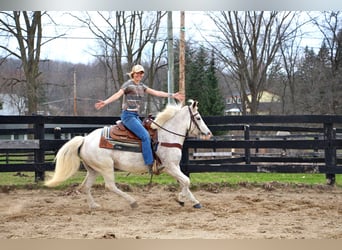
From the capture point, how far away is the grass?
567 centimetres

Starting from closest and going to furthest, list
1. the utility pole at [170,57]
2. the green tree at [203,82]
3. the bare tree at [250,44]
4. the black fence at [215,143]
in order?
the black fence at [215,143] < the utility pole at [170,57] < the green tree at [203,82] < the bare tree at [250,44]

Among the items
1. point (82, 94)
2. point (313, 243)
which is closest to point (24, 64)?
point (82, 94)

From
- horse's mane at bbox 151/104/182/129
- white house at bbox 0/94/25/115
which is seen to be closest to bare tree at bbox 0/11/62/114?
white house at bbox 0/94/25/115

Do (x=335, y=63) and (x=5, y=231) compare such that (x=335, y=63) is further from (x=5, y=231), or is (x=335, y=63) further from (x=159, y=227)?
(x=5, y=231)

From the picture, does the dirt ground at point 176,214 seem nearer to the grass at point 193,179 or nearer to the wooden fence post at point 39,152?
the grass at point 193,179

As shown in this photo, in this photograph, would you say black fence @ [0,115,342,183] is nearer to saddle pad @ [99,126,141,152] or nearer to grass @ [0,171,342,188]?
grass @ [0,171,342,188]

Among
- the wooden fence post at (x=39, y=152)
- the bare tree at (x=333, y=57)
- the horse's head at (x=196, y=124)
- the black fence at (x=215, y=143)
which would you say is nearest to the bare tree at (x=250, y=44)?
the bare tree at (x=333, y=57)

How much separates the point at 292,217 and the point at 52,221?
2.24 metres

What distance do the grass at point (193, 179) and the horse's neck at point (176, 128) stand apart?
1.31 meters

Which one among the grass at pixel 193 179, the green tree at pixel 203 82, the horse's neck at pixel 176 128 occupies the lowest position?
the grass at pixel 193 179

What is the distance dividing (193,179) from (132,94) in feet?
6.78

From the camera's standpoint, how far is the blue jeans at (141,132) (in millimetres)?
4387

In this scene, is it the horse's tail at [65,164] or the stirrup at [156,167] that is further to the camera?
the stirrup at [156,167]

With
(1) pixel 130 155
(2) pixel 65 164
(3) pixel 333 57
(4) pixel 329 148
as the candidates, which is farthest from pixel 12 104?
(3) pixel 333 57
